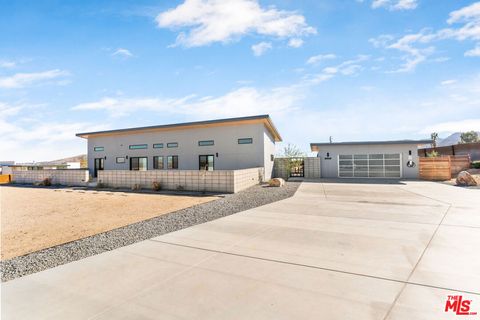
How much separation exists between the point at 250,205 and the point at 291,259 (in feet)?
17.8

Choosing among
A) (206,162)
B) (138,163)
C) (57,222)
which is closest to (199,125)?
(206,162)

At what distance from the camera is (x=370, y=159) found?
21984 mm

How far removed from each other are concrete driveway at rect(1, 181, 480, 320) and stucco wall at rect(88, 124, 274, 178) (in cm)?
1332

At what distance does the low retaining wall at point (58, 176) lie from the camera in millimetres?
20312

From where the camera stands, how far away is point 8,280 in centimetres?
365

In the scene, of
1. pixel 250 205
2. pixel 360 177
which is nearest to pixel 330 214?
Result: pixel 250 205

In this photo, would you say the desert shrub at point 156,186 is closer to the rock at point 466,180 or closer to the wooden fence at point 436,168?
the rock at point 466,180

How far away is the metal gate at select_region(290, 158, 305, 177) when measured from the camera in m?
24.0

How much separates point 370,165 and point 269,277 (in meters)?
21.9

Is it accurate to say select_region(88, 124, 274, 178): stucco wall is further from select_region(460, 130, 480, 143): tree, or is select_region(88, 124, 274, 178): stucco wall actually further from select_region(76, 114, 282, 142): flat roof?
select_region(460, 130, 480, 143): tree

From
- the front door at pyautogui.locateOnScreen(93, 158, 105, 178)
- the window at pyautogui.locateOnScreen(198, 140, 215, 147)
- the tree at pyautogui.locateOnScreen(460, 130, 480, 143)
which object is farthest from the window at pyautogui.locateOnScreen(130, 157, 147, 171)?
the tree at pyautogui.locateOnScreen(460, 130, 480, 143)

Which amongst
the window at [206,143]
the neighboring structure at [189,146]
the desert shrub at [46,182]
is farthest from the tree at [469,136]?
the desert shrub at [46,182]

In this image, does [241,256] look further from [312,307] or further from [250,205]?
[250,205]

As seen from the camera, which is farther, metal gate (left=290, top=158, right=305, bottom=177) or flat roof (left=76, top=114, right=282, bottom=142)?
metal gate (left=290, top=158, right=305, bottom=177)
